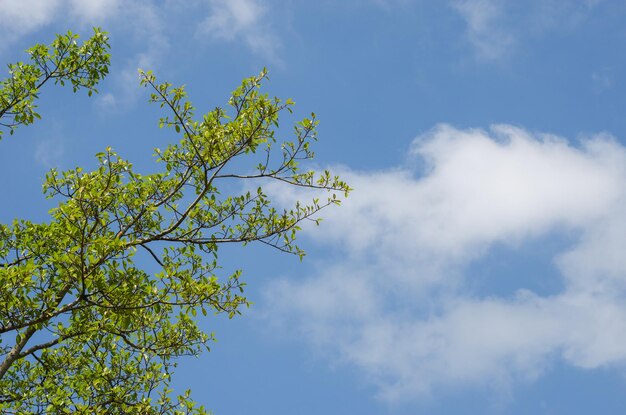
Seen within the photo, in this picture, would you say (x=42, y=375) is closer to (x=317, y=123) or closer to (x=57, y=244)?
(x=57, y=244)

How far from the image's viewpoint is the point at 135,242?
12.6 m

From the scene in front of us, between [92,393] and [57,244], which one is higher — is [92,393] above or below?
below

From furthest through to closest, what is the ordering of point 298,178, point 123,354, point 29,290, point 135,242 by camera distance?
point 123,354
point 298,178
point 135,242
point 29,290

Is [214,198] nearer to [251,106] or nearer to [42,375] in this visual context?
[251,106]

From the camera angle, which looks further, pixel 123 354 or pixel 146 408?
pixel 123 354

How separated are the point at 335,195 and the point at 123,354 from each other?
17.7ft

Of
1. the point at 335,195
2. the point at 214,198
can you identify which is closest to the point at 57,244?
the point at 214,198

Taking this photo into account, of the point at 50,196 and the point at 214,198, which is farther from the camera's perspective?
the point at 214,198

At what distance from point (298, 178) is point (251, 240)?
1.47 m

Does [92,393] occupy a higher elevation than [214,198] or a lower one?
lower

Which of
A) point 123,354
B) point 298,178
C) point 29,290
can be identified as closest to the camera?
point 29,290

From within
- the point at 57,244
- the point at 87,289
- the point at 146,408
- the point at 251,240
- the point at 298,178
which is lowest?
the point at 146,408

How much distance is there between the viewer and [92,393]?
1398cm

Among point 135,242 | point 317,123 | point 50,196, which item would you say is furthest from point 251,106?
point 50,196
